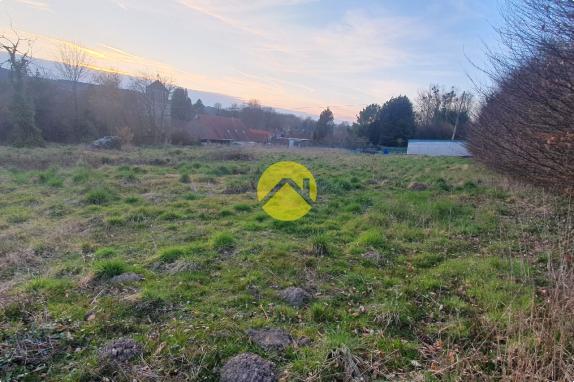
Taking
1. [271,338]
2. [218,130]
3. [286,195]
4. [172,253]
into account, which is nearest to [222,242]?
[172,253]

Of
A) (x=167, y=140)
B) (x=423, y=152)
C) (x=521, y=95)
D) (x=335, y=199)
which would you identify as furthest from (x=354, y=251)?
(x=423, y=152)

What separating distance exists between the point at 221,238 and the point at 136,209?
118 inches

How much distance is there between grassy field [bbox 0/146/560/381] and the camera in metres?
2.70

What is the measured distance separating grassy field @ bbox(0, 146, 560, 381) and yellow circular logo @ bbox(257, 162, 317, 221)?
442 mm

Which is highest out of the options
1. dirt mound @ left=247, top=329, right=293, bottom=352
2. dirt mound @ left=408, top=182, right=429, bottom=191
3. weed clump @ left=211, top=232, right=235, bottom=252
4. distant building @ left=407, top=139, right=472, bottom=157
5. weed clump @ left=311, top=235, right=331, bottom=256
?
distant building @ left=407, top=139, right=472, bottom=157

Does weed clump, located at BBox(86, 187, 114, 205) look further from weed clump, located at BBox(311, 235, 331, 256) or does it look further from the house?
the house

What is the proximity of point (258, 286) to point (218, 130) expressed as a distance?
1749 inches

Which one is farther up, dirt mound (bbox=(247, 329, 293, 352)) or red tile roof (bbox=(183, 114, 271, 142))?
red tile roof (bbox=(183, 114, 271, 142))

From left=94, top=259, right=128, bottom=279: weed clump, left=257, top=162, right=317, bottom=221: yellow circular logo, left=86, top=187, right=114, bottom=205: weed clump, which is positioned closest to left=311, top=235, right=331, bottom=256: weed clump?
left=257, top=162, right=317, bottom=221: yellow circular logo

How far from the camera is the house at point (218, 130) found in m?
41.4

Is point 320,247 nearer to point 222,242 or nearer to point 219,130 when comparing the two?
point 222,242

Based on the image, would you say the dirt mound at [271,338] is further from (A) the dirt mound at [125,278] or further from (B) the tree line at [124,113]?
(B) the tree line at [124,113]

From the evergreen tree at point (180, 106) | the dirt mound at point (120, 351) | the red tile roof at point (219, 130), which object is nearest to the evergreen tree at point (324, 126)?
the red tile roof at point (219, 130)

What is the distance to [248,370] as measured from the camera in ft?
8.35
